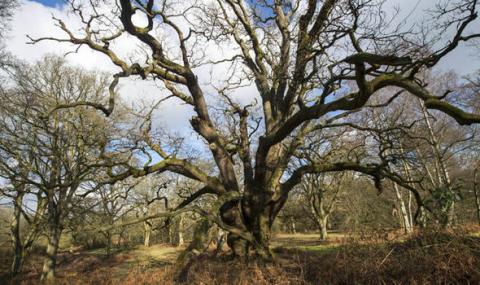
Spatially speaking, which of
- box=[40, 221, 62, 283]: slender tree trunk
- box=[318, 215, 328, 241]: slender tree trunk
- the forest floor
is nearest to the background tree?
box=[40, 221, 62, 283]: slender tree trunk

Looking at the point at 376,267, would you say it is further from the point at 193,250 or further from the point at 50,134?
the point at 50,134

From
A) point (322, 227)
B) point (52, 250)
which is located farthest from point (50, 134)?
point (322, 227)

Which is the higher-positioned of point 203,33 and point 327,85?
point 203,33

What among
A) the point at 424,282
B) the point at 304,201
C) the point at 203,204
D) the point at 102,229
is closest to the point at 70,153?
the point at 203,204

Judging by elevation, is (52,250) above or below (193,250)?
below

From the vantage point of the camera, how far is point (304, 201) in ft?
101

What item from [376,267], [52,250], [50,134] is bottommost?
[52,250]

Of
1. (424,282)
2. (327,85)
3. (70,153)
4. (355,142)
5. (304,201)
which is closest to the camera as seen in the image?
(424,282)

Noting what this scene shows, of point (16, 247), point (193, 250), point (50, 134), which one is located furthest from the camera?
point (16, 247)

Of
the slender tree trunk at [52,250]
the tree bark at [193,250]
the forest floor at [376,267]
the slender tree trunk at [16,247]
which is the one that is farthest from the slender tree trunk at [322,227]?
the slender tree trunk at [16,247]

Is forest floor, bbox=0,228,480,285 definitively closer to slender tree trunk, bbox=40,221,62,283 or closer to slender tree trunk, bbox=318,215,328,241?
slender tree trunk, bbox=40,221,62,283

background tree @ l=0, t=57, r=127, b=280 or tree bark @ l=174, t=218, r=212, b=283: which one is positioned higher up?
background tree @ l=0, t=57, r=127, b=280

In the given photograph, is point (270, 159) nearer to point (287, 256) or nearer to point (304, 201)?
point (287, 256)

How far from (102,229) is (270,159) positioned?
5.21 meters
